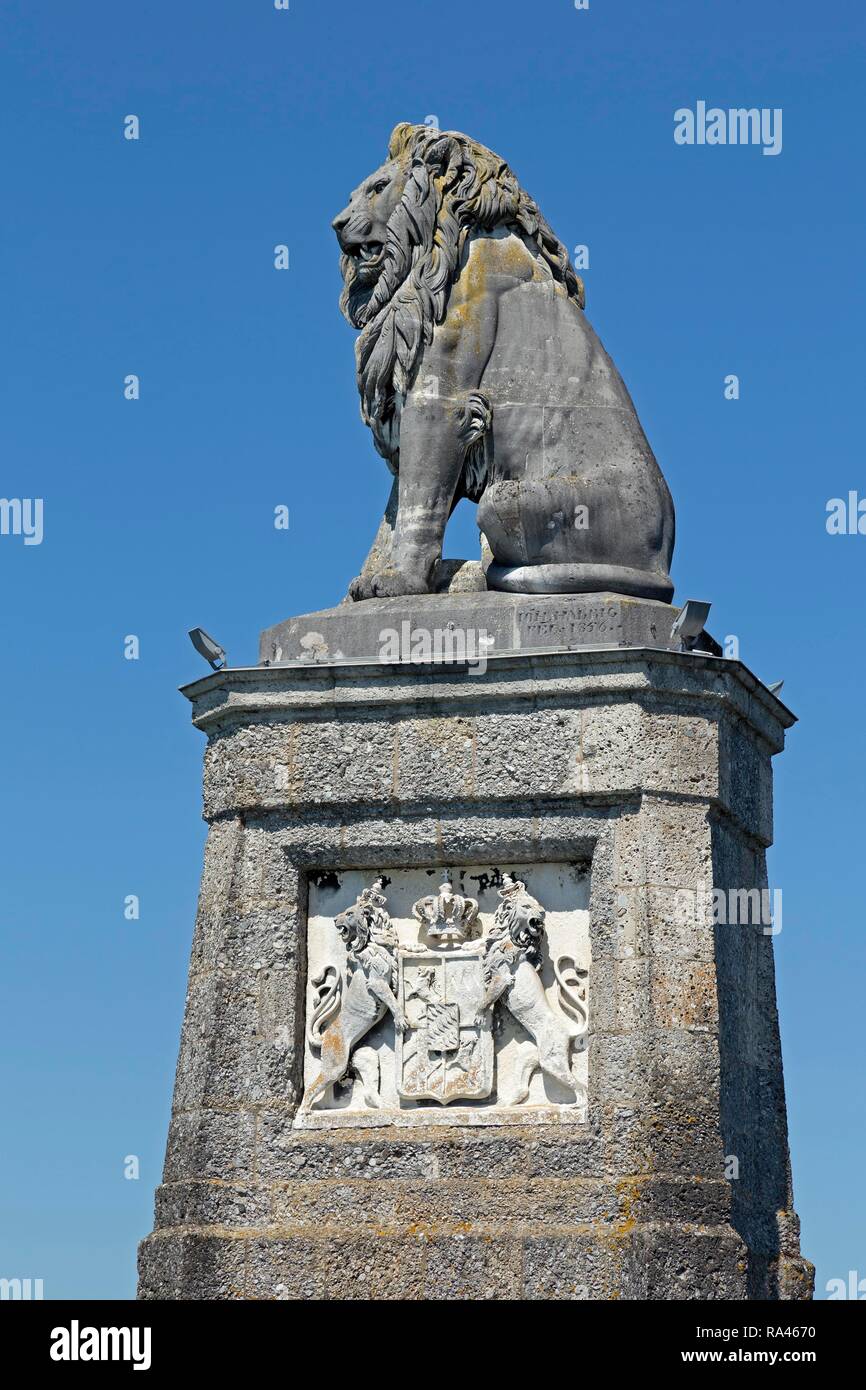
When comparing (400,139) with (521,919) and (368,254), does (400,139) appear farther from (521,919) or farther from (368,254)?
(521,919)

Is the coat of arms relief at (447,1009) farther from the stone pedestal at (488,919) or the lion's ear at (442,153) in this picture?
the lion's ear at (442,153)

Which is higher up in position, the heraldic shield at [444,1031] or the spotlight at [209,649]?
the spotlight at [209,649]

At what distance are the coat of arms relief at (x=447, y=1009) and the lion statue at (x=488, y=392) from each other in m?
1.94

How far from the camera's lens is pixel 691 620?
50.6 ft

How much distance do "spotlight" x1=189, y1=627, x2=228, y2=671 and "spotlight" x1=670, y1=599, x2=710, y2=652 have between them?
267 centimetres

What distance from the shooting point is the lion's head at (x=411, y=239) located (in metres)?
16.5

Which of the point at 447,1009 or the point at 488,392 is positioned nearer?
the point at 447,1009

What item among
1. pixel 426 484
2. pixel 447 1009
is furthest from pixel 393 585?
pixel 447 1009

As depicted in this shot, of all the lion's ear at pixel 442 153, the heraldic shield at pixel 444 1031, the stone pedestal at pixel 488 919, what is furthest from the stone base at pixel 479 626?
the lion's ear at pixel 442 153

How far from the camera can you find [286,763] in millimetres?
15828

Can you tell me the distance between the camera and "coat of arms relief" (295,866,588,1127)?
15117 millimetres

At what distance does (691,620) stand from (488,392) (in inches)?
80.0

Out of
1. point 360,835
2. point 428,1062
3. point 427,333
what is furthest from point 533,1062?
point 427,333
